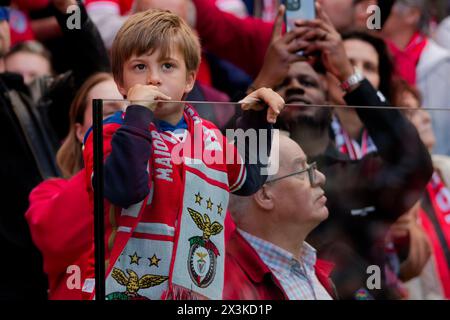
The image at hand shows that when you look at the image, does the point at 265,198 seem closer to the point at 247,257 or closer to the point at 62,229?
the point at 247,257

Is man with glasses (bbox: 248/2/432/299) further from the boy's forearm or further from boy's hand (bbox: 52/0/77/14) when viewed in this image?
boy's hand (bbox: 52/0/77/14)

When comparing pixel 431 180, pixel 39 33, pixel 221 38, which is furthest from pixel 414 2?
pixel 431 180

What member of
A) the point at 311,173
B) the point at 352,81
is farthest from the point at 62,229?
the point at 352,81

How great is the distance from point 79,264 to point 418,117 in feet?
4.19

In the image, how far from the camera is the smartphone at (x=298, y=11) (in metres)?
4.70

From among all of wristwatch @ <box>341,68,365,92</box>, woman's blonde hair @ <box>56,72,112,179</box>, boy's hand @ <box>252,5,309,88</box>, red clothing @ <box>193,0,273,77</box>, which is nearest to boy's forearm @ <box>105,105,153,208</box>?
woman's blonde hair @ <box>56,72,112,179</box>

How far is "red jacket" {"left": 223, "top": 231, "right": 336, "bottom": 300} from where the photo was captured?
3164 mm

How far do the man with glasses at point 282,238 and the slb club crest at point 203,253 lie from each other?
6cm

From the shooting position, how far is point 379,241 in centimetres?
339

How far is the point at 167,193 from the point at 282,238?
399 mm

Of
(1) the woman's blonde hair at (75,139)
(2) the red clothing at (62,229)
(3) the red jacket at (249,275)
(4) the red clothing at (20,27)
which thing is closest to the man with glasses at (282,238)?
(3) the red jacket at (249,275)

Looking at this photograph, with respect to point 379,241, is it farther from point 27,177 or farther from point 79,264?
point 27,177

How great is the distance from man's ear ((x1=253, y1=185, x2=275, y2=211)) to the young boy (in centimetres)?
4

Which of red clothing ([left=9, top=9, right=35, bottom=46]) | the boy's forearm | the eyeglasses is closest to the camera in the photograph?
the boy's forearm
